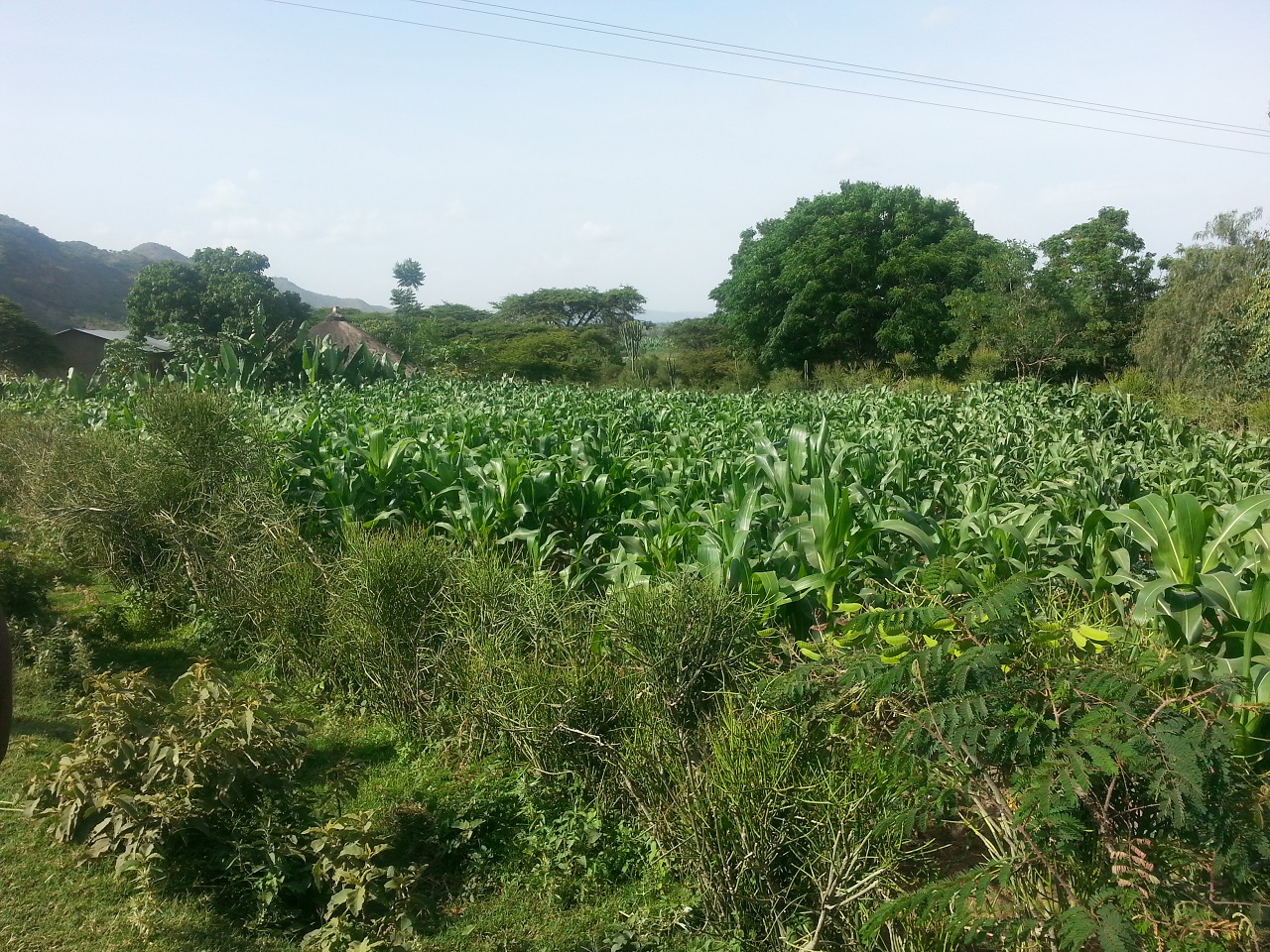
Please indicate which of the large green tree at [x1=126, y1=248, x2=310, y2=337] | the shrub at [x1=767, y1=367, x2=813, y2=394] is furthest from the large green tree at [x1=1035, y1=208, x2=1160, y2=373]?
the large green tree at [x1=126, y1=248, x2=310, y2=337]

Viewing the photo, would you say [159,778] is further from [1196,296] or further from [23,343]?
[23,343]

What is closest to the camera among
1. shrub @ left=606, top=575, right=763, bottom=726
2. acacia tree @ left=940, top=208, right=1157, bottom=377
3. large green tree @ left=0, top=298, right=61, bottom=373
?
shrub @ left=606, top=575, right=763, bottom=726

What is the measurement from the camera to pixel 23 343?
3462cm

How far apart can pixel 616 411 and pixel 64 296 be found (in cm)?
7592

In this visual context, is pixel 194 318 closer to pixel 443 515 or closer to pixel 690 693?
pixel 443 515

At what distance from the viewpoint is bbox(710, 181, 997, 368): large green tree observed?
32.1 m

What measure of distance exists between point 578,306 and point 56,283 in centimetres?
4232

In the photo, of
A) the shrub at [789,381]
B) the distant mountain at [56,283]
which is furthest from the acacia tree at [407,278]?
the shrub at [789,381]

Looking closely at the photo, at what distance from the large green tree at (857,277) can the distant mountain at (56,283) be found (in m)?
37.9

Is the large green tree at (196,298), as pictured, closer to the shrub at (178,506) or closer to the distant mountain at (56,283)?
the distant mountain at (56,283)

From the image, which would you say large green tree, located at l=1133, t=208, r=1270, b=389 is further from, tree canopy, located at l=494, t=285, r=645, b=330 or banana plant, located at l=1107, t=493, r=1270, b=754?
tree canopy, located at l=494, t=285, r=645, b=330

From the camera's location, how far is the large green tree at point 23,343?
110 feet

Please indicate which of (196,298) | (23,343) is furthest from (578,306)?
(23,343)

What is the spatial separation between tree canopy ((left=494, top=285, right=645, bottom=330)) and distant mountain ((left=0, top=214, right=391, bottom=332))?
1812 centimetres
